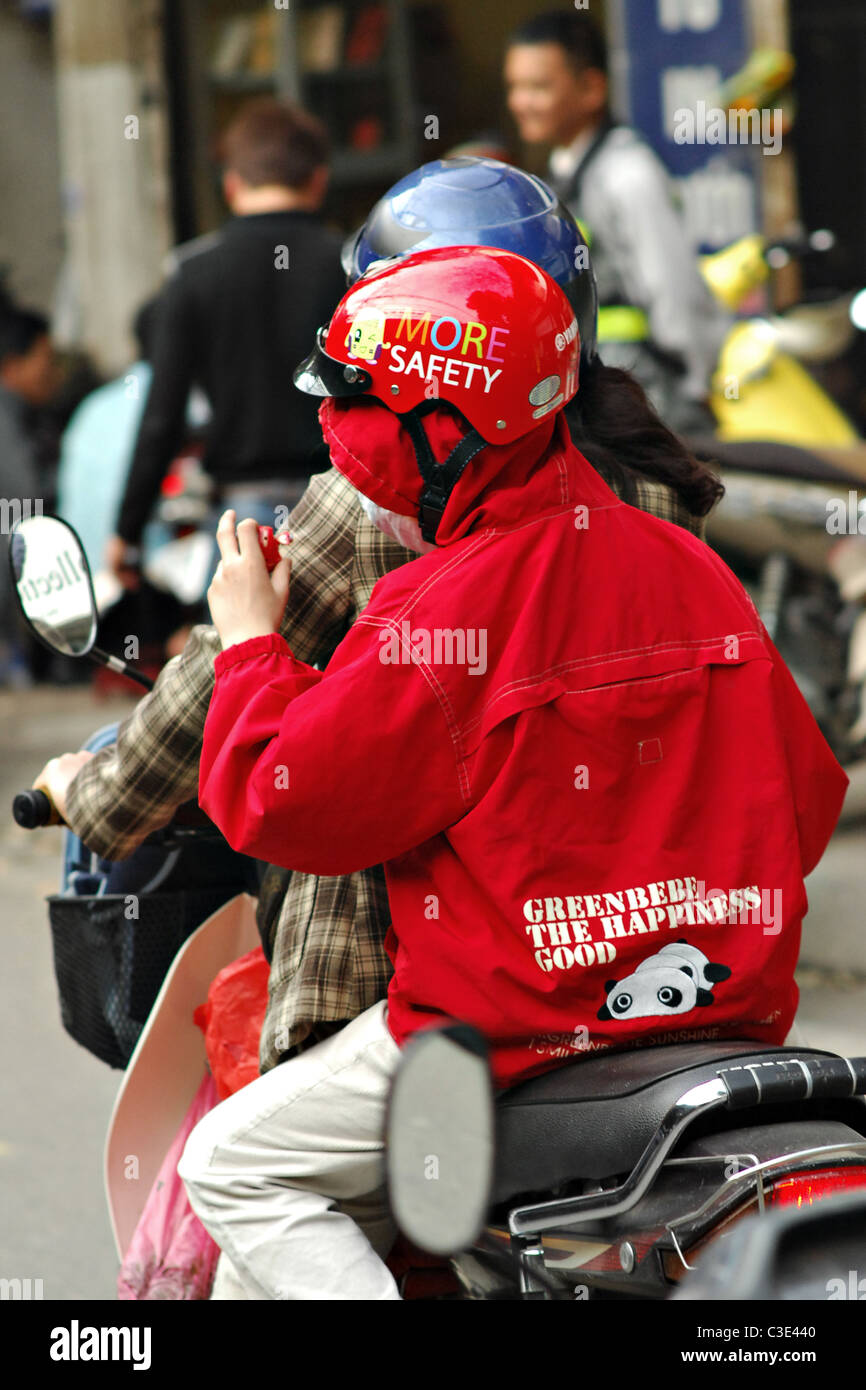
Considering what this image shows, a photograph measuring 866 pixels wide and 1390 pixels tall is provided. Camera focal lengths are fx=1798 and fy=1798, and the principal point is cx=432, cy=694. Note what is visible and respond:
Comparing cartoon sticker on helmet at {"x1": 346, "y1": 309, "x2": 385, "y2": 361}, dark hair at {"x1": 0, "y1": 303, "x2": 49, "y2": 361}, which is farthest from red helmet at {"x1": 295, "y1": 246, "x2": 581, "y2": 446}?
dark hair at {"x1": 0, "y1": 303, "x2": 49, "y2": 361}

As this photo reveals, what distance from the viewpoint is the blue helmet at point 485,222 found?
2.48 metres

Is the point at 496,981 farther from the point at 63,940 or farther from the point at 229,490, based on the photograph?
the point at 229,490

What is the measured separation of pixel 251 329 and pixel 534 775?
11.8 ft

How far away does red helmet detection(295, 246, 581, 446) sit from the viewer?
1857 millimetres

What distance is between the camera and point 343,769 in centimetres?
180

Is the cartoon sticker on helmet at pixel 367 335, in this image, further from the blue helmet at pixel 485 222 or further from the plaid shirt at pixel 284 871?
the blue helmet at pixel 485 222

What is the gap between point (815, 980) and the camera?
15.3 feet

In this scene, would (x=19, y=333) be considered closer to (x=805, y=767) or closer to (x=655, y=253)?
(x=655, y=253)

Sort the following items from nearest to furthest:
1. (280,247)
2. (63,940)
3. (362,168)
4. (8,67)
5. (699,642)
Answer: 1. (699,642)
2. (63,940)
3. (280,247)
4. (362,168)
5. (8,67)

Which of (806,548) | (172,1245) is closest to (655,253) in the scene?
(806,548)

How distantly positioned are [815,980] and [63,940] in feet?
8.64
